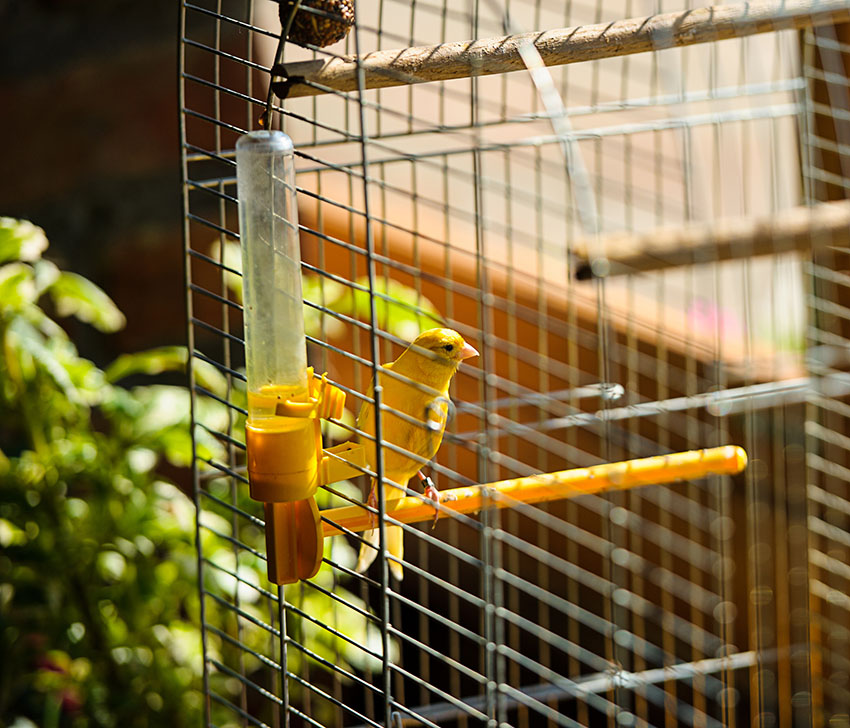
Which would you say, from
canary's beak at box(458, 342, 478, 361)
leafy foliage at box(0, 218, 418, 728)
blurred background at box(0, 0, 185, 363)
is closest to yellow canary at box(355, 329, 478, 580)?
canary's beak at box(458, 342, 478, 361)

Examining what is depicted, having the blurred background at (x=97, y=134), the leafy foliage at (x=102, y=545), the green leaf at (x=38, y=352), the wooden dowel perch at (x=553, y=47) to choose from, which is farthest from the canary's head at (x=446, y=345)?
the blurred background at (x=97, y=134)

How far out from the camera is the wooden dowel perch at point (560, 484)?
20.0 inches

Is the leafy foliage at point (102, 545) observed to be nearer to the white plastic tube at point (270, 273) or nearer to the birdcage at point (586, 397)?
the birdcage at point (586, 397)

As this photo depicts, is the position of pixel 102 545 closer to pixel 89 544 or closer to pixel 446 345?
pixel 89 544

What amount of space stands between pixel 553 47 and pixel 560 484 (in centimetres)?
22

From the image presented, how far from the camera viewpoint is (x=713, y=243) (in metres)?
0.60

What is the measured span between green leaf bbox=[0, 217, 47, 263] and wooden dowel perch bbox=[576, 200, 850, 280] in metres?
0.43

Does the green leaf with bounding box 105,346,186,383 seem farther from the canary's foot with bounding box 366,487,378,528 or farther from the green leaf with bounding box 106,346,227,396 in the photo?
the canary's foot with bounding box 366,487,378,528

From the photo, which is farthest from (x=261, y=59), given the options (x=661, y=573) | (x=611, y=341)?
(x=661, y=573)

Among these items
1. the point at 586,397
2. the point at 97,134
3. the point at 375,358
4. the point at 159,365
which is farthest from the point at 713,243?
the point at 97,134

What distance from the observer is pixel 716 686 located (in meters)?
1.25

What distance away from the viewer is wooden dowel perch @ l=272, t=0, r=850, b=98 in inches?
19.3

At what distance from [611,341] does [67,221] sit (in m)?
0.65

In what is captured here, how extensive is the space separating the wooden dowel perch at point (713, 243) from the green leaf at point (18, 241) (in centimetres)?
43
